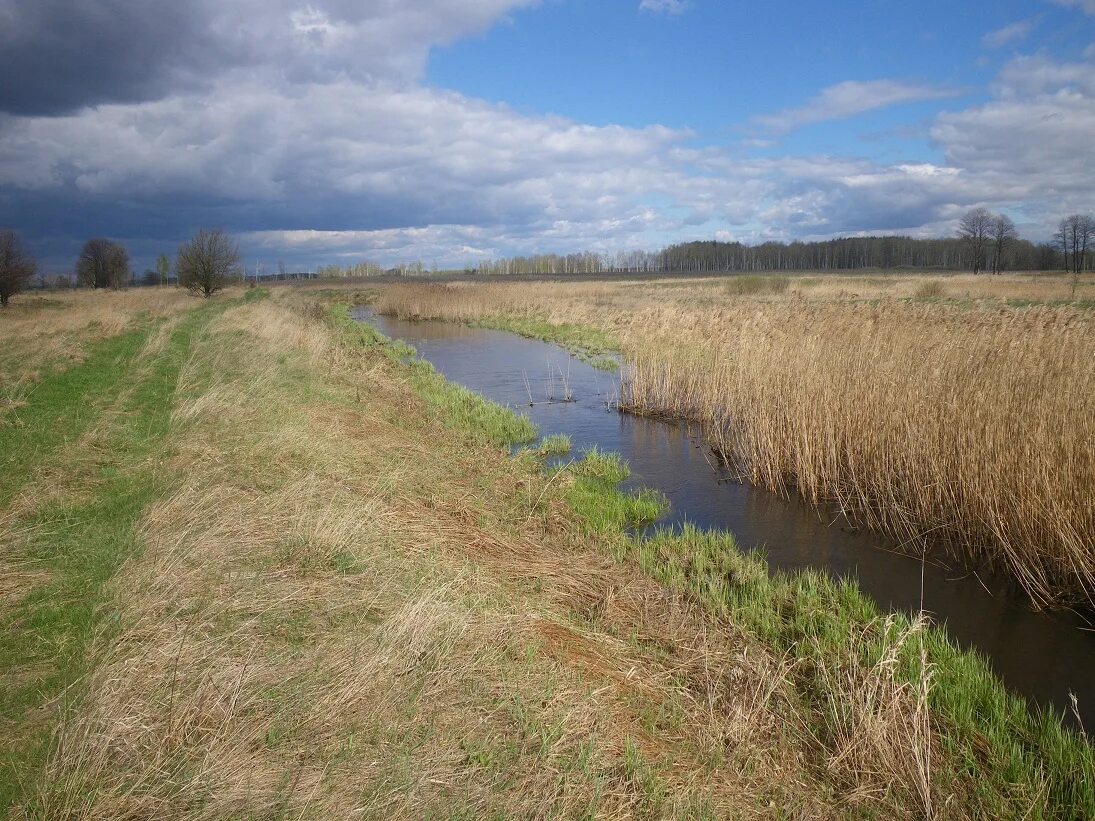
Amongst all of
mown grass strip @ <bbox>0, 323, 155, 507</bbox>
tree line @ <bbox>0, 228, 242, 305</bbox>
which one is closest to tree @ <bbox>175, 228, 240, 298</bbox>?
tree line @ <bbox>0, 228, 242, 305</bbox>

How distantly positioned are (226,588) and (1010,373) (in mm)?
7239

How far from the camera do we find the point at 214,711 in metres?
3.27

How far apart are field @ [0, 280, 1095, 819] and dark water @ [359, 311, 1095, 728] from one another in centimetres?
60

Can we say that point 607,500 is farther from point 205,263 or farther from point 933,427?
point 205,263

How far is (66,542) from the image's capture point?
5254mm

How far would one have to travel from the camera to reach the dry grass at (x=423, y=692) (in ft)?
9.55

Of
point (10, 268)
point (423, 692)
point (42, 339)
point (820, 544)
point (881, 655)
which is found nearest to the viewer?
point (423, 692)

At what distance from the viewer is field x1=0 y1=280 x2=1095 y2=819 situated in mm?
2992

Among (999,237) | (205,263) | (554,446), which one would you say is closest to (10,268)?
(205,263)

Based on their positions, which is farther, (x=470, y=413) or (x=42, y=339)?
(x=42, y=339)

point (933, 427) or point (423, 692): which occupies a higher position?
point (933, 427)

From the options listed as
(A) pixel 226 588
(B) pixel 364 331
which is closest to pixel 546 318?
(B) pixel 364 331

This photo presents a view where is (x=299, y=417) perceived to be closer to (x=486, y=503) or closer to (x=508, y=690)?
(x=486, y=503)

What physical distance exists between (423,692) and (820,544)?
530cm
